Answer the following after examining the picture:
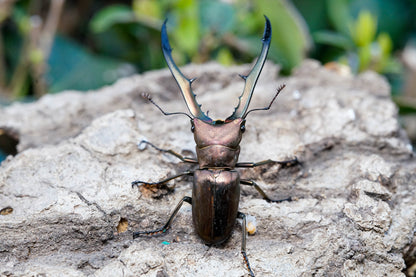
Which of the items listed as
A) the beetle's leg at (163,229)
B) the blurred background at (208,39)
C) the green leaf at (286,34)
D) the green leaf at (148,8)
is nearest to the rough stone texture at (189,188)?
the beetle's leg at (163,229)

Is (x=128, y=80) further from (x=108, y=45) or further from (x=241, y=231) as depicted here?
(x=108, y=45)

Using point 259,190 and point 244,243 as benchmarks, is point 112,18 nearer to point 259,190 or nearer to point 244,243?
point 259,190

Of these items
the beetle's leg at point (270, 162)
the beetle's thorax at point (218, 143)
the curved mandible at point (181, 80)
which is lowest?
the beetle's leg at point (270, 162)

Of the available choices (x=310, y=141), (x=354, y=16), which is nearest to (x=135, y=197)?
(x=310, y=141)

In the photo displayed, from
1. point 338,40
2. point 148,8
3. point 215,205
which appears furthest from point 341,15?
point 215,205

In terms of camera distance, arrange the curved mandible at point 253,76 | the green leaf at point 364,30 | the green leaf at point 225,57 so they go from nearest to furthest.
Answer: the curved mandible at point 253,76, the green leaf at point 364,30, the green leaf at point 225,57

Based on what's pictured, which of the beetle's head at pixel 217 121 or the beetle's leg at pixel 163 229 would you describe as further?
the beetle's head at pixel 217 121

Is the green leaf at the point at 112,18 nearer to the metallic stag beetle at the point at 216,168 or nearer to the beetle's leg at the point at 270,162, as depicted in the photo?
the metallic stag beetle at the point at 216,168
